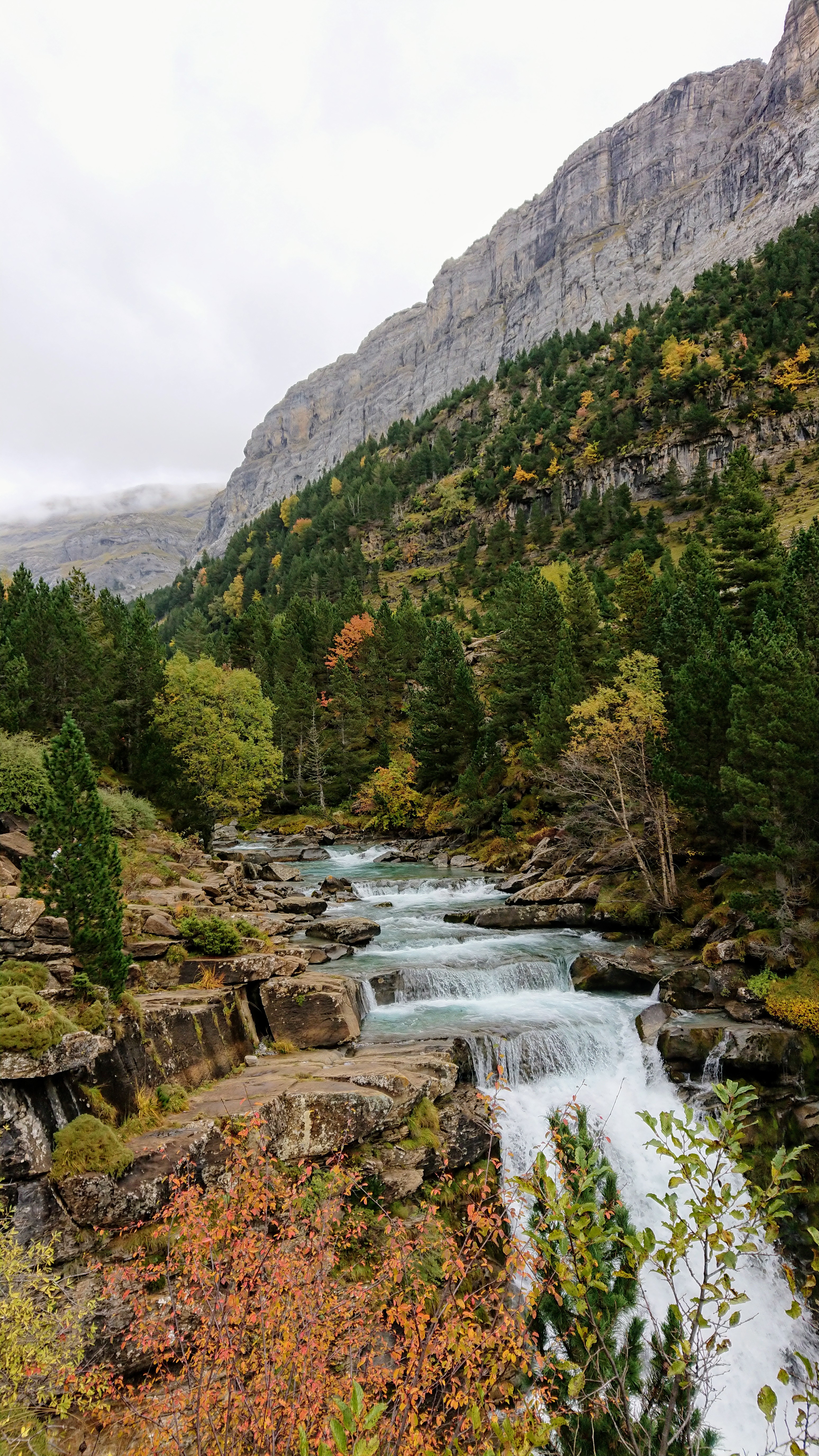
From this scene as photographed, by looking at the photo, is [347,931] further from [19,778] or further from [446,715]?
[446,715]

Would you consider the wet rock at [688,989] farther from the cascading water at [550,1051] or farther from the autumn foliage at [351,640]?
the autumn foliage at [351,640]

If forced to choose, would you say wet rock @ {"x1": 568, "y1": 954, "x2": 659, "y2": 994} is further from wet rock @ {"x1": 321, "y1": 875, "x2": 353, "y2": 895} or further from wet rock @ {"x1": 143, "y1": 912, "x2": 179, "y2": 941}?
wet rock @ {"x1": 321, "y1": 875, "x2": 353, "y2": 895}

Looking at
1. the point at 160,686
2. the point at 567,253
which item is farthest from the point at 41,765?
the point at 567,253

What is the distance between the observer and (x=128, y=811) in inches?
1283

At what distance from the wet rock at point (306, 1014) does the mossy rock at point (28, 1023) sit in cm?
720

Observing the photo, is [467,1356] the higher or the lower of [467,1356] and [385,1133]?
the higher

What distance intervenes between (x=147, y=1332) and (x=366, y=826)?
2051 inches

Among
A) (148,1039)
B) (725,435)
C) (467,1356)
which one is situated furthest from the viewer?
(725,435)

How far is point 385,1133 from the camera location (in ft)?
48.6

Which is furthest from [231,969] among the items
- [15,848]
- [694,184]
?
[694,184]

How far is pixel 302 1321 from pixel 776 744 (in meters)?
19.0

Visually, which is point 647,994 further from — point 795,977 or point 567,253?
point 567,253

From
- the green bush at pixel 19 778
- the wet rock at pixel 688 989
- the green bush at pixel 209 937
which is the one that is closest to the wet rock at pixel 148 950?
the green bush at pixel 209 937

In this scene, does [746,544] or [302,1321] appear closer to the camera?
[302,1321]
